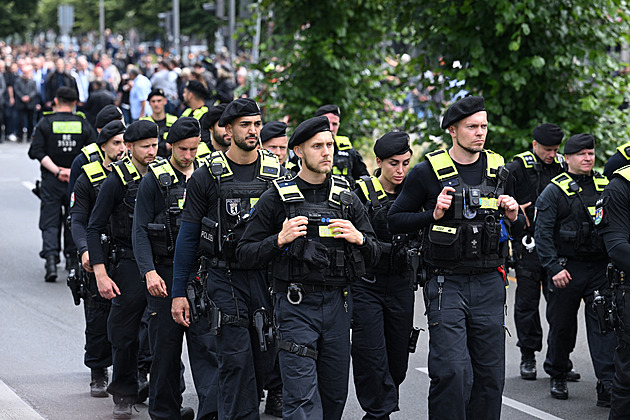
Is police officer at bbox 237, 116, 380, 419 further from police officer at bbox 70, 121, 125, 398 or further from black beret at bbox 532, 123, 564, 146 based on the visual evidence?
black beret at bbox 532, 123, 564, 146

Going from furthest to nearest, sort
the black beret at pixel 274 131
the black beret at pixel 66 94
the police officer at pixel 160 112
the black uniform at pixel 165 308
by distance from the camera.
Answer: the black beret at pixel 66 94 < the police officer at pixel 160 112 < the black beret at pixel 274 131 < the black uniform at pixel 165 308

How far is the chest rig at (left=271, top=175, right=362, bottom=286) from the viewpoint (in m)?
5.68

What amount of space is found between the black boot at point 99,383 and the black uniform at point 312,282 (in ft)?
8.70

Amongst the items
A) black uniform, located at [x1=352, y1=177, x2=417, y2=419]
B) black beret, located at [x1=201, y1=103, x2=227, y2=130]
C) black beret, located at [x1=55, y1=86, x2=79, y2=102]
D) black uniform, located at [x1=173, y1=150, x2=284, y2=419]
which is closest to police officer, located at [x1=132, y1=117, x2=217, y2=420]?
black uniform, located at [x1=173, y1=150, x2=284, y2=419]

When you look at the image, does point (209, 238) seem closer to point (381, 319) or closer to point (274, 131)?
point (381, 319)

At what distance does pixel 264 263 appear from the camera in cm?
582

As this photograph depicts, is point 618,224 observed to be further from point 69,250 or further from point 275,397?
point 69,250

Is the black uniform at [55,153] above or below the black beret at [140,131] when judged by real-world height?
below

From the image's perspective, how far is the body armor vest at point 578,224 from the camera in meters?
7.87

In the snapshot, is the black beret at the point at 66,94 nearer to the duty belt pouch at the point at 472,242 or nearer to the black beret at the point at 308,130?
the black beret at the point at 308,130

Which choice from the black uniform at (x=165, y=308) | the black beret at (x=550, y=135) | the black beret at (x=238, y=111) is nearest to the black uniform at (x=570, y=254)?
the black beret at (x=550, y=135)

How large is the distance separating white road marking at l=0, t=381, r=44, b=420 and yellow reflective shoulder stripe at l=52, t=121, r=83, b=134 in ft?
17.0

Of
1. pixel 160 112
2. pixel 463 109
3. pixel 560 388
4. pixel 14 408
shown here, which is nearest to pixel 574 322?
pixel 560 388

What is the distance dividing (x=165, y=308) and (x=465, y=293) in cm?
190
